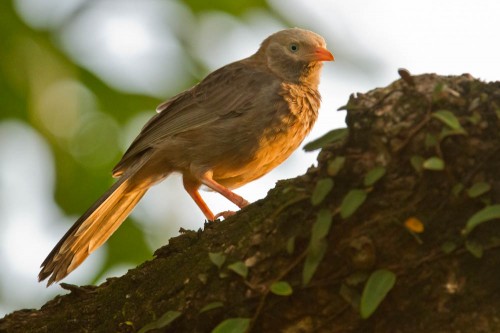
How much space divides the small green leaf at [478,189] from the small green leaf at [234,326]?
1.00 meters

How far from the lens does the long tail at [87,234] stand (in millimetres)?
5086

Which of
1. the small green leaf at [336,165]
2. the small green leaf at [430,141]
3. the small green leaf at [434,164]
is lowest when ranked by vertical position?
the small green leaf at [434,164]

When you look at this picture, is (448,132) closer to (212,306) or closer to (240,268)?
(240,268)

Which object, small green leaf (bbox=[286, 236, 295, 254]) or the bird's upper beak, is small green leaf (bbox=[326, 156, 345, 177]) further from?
the bird's upper beak

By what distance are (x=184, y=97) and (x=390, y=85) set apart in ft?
10.1

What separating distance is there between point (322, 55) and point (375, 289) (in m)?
3.91

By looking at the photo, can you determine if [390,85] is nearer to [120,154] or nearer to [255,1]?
[255,1]

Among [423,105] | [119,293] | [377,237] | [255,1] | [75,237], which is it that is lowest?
[377,237]

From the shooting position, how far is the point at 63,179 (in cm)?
496

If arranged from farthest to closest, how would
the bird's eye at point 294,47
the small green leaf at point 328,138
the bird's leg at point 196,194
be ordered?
the bird's eye at point 294,47
the bird's leg at point 196,194
the small green leaf at point 328,138

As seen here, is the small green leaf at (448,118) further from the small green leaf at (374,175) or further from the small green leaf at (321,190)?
the small green leaf at (321,190)

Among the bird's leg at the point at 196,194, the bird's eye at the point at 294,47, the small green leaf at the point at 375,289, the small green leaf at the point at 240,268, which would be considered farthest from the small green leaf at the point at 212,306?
the bird's eye at the point at 294,47

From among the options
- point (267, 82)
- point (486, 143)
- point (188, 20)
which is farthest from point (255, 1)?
point (486, 143)

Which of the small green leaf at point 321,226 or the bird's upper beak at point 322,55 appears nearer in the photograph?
the small green leaf at point 321,226
